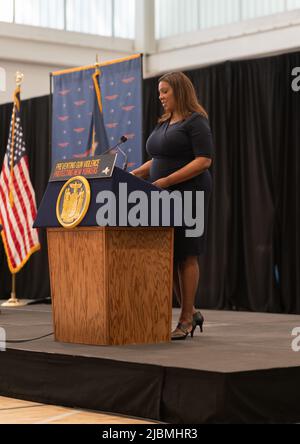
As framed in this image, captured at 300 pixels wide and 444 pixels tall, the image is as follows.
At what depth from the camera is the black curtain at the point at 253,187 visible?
6871mm

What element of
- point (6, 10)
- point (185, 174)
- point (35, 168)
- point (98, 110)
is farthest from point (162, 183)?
point (6, 10)

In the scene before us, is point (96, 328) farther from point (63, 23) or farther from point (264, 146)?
point (63, 23)

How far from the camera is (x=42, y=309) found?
6.81m

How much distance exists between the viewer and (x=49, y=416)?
10.0ft

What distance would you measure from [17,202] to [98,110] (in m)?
1.20

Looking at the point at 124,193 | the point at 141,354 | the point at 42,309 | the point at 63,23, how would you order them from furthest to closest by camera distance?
the point at 63,23, the point at 42,309, the point at 124,193, the point at 141,354

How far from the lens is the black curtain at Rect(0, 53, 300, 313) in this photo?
6.87 metres

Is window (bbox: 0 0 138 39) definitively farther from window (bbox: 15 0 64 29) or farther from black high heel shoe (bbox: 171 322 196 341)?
black high heel shoe (bbox: 171 322 196 341)

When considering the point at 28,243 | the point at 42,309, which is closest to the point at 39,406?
the point at 42,309

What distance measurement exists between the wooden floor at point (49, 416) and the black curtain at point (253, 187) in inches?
151

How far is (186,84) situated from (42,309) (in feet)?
11.1

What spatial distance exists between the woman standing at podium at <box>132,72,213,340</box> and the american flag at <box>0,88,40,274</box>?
4316 millimetres

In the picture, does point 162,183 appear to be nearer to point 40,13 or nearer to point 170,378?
point 170,378

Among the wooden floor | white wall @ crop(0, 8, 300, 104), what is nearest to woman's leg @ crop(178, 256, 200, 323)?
the wooden floor
